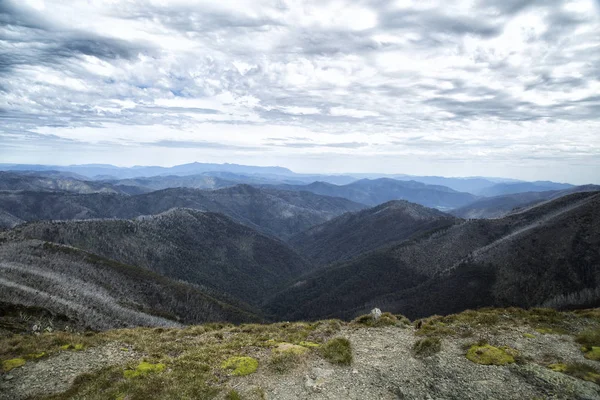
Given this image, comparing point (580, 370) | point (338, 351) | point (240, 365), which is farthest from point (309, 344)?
point (580, 370)

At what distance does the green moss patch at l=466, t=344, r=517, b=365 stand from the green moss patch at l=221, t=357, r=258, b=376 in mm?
16572

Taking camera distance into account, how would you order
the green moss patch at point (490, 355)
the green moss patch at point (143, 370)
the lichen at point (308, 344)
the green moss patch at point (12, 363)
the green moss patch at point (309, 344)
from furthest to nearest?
the lichen at point (308, 344)
the green moss patch at point (309, 344)
the green moss patch at point (490, 355)
the green moss patch at point (12, 363)
the green moss patch at point (143, 370)

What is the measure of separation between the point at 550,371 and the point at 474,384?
18.5ft

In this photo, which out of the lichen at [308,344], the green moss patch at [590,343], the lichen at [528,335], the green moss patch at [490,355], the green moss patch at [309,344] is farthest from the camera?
the lichen at [528,335]

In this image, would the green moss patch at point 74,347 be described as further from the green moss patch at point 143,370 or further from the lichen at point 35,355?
the green moss patch at point 143,370

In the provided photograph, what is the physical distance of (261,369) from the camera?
23391mm

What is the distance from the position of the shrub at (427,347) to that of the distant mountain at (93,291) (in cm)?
6956

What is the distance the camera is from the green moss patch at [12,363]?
73.7ft

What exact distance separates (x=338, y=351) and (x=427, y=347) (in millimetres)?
7230

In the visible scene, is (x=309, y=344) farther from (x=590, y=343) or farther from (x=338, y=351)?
(x=590, y=343)

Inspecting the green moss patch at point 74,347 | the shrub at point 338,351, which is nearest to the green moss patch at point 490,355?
the shrub at point 338,351

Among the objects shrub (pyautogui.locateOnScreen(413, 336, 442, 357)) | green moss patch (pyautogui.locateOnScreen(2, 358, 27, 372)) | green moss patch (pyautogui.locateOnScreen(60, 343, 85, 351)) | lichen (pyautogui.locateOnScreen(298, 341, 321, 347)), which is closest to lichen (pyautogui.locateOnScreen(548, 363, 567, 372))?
shrub (pyautogui.locateOnScreen(413, 336, 442, 357))

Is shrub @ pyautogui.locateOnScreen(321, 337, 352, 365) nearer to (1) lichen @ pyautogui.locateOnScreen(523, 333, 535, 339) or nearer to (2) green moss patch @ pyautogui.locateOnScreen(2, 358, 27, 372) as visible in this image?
(1) lichen @ pyautogui.locateOnScreen(523, 333, 535, 339)

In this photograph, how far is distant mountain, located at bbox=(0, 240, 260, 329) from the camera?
9019 cm
